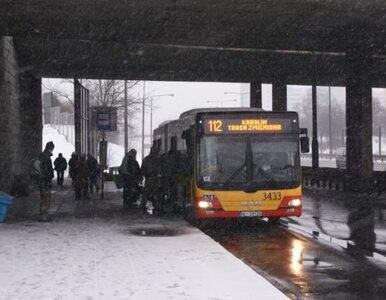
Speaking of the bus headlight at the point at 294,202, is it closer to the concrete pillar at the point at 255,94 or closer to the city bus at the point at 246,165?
the city bus at the point at 246,165

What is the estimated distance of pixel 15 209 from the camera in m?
18.8

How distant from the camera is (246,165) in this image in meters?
14.6

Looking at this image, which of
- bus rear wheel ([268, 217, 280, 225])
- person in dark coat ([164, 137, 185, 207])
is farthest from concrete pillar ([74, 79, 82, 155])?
bus rear wheel ([268, 217, 280, 225])

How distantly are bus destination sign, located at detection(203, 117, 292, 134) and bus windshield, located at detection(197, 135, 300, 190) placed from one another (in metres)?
0.14

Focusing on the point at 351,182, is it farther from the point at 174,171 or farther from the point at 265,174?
the point at 265,174

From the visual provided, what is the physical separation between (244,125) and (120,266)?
648 centimetres

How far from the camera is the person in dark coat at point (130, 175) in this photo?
63.7 feet

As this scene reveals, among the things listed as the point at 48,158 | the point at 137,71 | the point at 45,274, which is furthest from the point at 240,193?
the point at 137,71

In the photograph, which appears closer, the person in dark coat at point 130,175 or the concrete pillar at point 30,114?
the person in dark coat at point 130,175

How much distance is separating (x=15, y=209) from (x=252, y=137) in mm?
8000

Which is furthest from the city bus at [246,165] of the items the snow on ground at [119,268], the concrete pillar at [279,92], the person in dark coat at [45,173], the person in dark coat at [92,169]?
the concrete pillar at [279,92]

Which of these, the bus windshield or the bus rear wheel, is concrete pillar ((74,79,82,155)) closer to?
the bus windshield

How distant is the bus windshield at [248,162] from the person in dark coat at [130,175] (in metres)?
5.15

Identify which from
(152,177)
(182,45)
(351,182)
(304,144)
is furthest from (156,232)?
(351,182)
